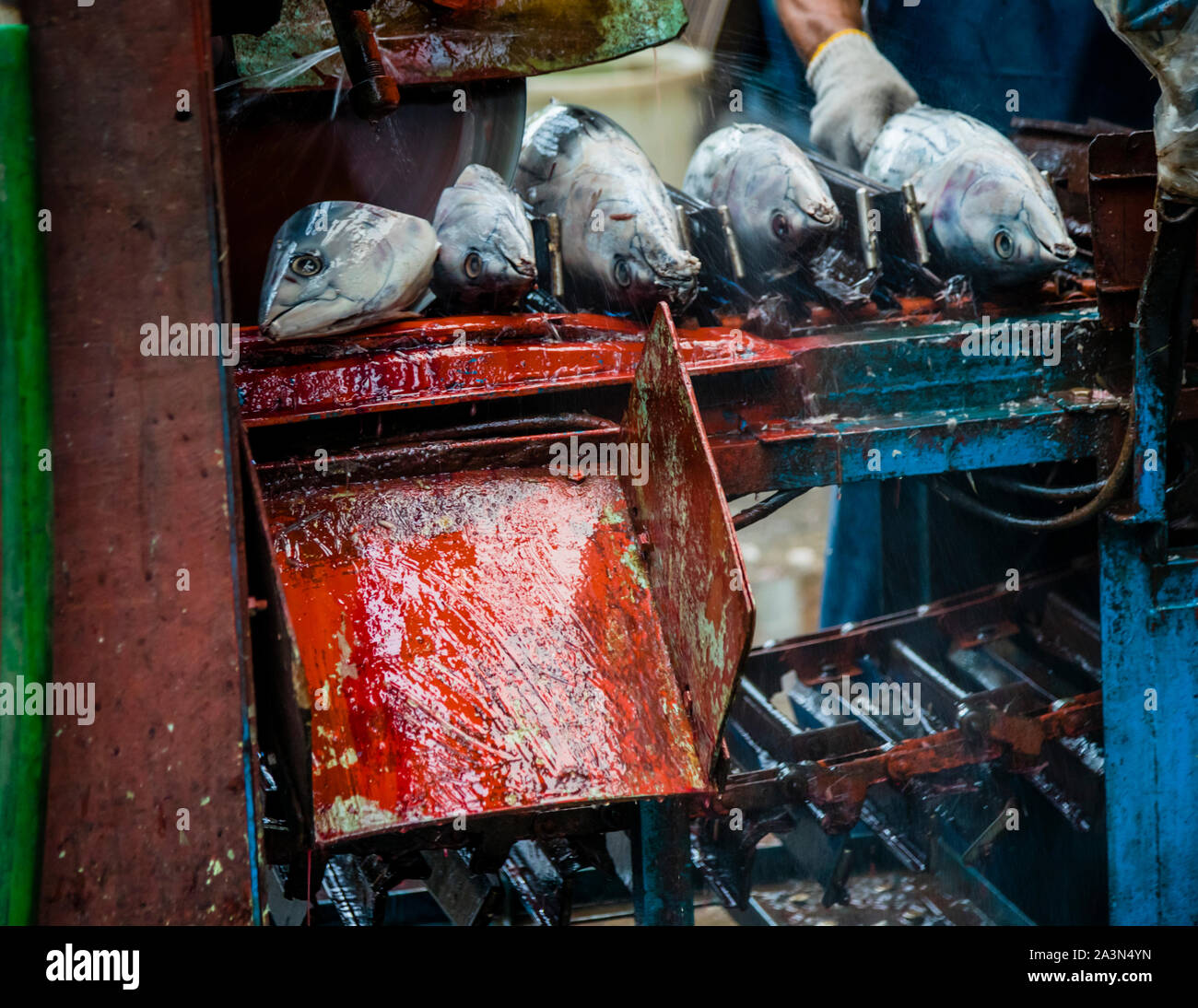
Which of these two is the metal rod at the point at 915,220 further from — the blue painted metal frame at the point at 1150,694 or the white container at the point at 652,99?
the white container at the point at 652,99

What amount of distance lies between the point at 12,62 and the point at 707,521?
117cm

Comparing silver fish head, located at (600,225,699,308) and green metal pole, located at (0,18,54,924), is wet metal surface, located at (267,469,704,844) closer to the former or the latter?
green metal pole, located at (0,18,54,924)

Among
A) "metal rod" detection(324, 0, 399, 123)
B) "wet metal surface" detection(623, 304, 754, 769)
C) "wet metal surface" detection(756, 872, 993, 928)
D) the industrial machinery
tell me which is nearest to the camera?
"wet metal surface" detection(623, 304, 754, 769)

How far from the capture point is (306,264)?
2.19m

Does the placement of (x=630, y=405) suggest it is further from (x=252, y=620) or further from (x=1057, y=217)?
(x=1057, y=217)

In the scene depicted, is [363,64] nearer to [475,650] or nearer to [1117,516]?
[475,650]

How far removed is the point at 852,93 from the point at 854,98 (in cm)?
2

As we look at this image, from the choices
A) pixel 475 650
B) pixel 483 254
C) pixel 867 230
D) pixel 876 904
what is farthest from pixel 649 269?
pixel 876 904

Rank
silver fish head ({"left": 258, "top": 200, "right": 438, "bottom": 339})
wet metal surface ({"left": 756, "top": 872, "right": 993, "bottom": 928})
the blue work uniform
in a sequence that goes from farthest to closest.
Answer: the blue work uniform → wet metal surface ({"left": 756, "top": 872, "right": 993, "bottom": 928}) → silver fish head ({"left": 258, "top": 200, "right": 438, "bottom": 339})

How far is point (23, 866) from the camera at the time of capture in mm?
1435

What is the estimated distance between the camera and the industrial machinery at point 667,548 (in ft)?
5.92

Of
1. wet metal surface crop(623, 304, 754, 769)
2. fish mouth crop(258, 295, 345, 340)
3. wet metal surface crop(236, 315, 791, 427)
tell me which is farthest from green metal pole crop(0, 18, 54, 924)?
wet metal surface crop(623, 304, 754, 769)

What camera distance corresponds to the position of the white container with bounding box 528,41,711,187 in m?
7.17

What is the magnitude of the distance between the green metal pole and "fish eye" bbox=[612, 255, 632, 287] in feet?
4.80
